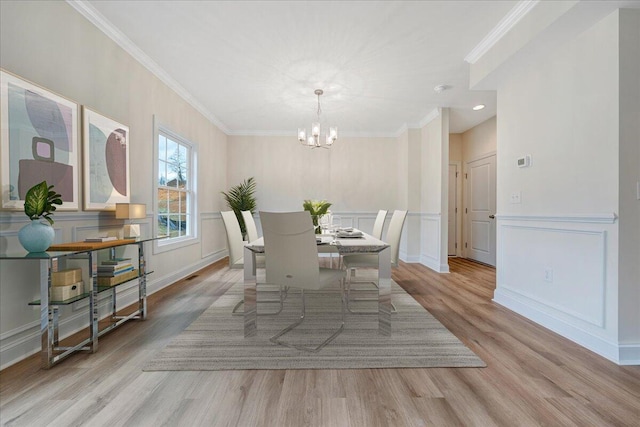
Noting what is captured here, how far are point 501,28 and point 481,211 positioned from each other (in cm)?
367

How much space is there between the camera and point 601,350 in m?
1.92

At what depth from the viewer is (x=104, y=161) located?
250 centimetres

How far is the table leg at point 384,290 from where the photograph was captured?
216 centimetres

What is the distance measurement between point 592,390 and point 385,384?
3.64 feet

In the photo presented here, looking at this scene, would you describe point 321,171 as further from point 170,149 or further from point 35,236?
point 35,236

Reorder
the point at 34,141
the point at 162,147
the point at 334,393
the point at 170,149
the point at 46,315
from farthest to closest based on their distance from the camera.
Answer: the point at 170,149 < the point at 162,147 < the point at 34,141 < the point at 46,315 < the point at 334,393

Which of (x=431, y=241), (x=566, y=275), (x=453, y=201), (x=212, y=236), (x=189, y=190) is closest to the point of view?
(x=566, y=275)

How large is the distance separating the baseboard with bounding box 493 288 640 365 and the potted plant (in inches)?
143

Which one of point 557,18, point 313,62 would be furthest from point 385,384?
point 313,62

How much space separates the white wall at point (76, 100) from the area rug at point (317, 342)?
875 millimetres

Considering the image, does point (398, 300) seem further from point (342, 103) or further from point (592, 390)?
point (342, 103)

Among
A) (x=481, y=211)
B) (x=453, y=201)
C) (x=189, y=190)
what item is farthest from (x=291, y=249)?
(x=453, y=201)

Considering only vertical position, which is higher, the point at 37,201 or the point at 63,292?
the point at 37,201

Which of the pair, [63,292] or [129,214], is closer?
[63,292]
